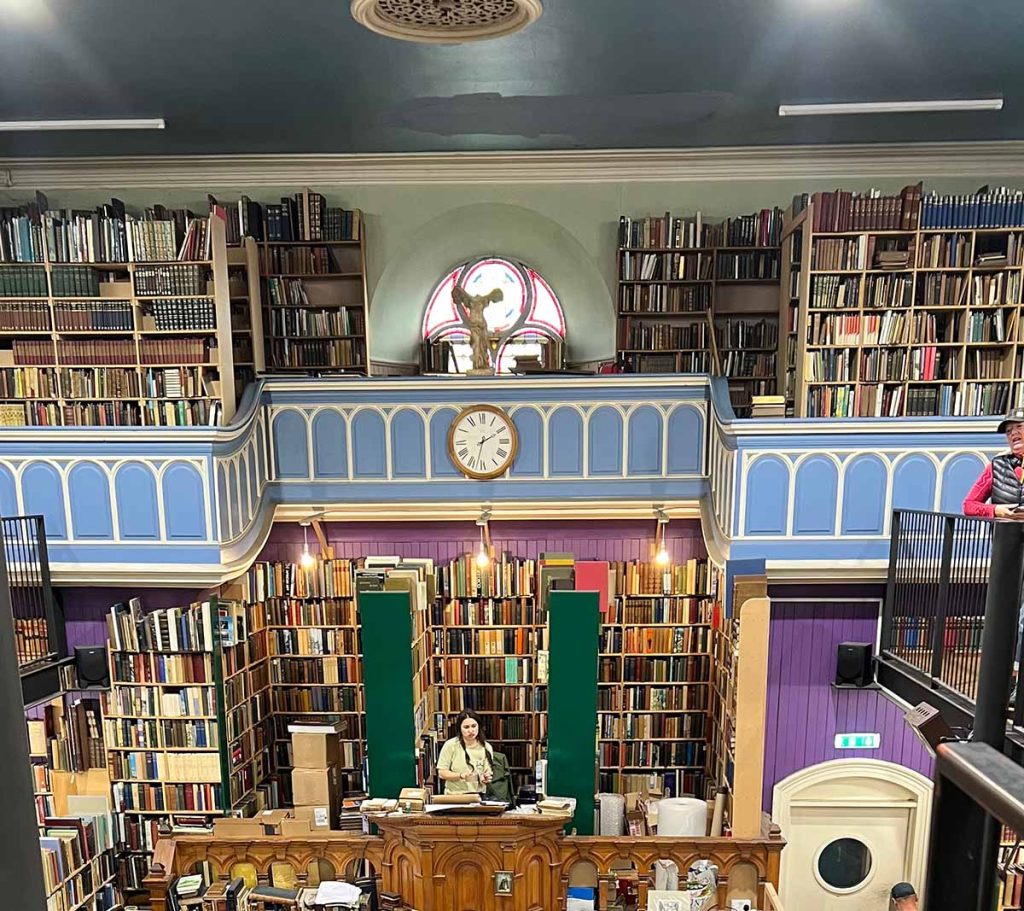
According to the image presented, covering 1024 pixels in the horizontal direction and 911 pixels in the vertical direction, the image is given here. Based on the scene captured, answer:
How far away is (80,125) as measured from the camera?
20.1 feet

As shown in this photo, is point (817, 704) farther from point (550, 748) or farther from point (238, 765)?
point (238, 765)

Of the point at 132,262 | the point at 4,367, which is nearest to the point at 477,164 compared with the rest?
the point at 132,262

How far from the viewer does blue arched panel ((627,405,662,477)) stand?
20.4ft

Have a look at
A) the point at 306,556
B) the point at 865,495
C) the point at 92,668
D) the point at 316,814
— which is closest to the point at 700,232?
the point at 865,495

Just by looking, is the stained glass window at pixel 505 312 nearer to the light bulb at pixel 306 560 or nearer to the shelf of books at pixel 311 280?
the shelf of books at pixel 311 280

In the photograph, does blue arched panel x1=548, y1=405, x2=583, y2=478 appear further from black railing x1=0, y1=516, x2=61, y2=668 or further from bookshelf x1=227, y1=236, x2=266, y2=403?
black railing x1=0, y1=516, x2=61, y2=668

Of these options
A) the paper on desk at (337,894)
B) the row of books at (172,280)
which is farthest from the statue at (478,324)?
the paper on desk at (337,894)

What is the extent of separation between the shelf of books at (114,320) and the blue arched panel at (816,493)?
4.86 metres

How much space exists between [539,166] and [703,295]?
84.2 inches

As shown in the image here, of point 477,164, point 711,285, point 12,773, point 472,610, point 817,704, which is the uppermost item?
point 477,164

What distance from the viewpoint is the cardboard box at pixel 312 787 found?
6.18 meters

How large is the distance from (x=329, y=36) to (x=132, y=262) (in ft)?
9.14

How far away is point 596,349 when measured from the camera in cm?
814

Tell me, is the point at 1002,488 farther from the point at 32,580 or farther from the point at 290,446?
the point at 32,580
